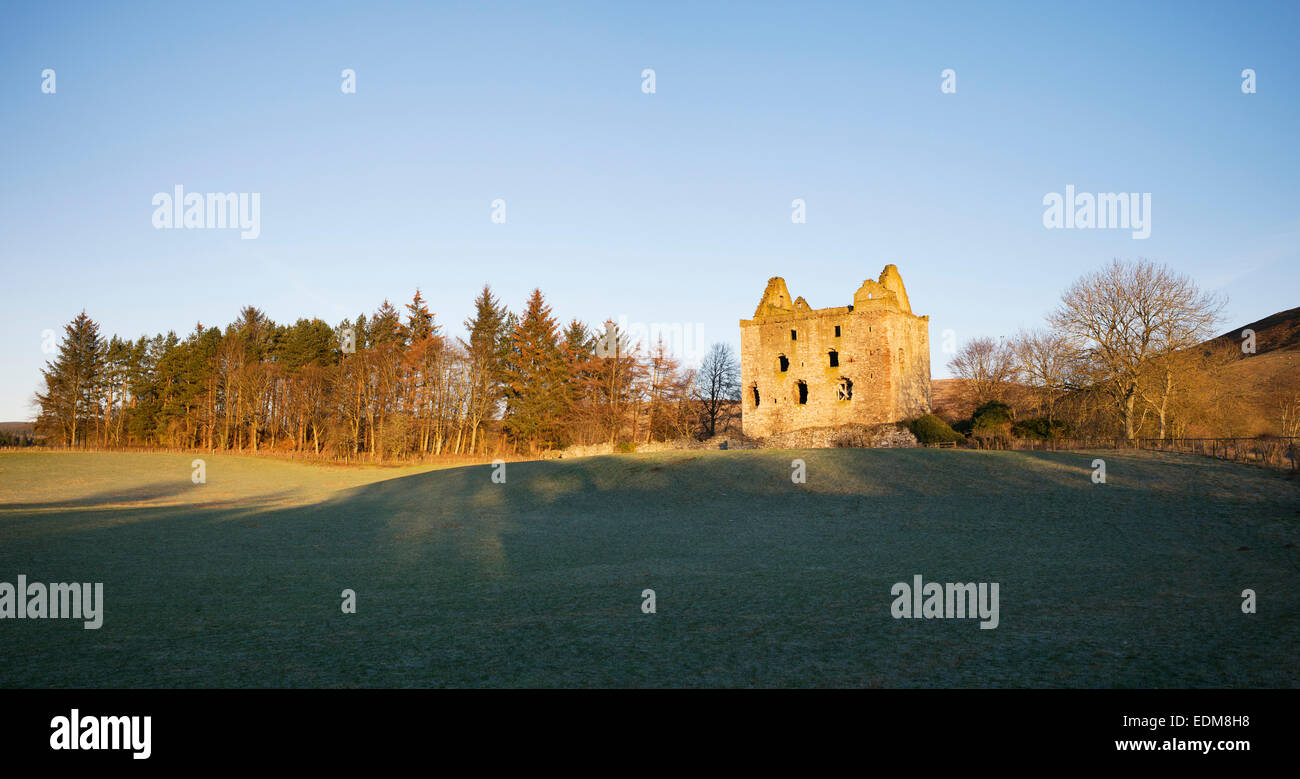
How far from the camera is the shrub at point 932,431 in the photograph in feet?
134

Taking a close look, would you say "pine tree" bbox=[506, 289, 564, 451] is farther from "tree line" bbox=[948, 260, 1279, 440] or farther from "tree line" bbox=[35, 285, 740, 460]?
"tree line" bbox=[948, 260, 1279, 440]

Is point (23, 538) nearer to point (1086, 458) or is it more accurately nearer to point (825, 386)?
point (1086, 458)

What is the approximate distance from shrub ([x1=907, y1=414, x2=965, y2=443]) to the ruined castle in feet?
12.0

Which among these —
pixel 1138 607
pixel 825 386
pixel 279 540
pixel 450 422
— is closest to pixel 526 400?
pixel 450 422

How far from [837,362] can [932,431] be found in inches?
368

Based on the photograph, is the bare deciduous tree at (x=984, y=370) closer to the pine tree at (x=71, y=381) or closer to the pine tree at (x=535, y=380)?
the pine tree at (x=535, y=380)

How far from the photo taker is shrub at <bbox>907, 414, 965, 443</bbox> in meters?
41.0

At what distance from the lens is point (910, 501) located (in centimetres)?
2127

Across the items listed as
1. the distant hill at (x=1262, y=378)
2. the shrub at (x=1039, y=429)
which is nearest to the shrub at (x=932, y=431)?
the shrub at (x=1039, y=429)

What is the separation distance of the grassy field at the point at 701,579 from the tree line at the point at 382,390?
32.0 metres
